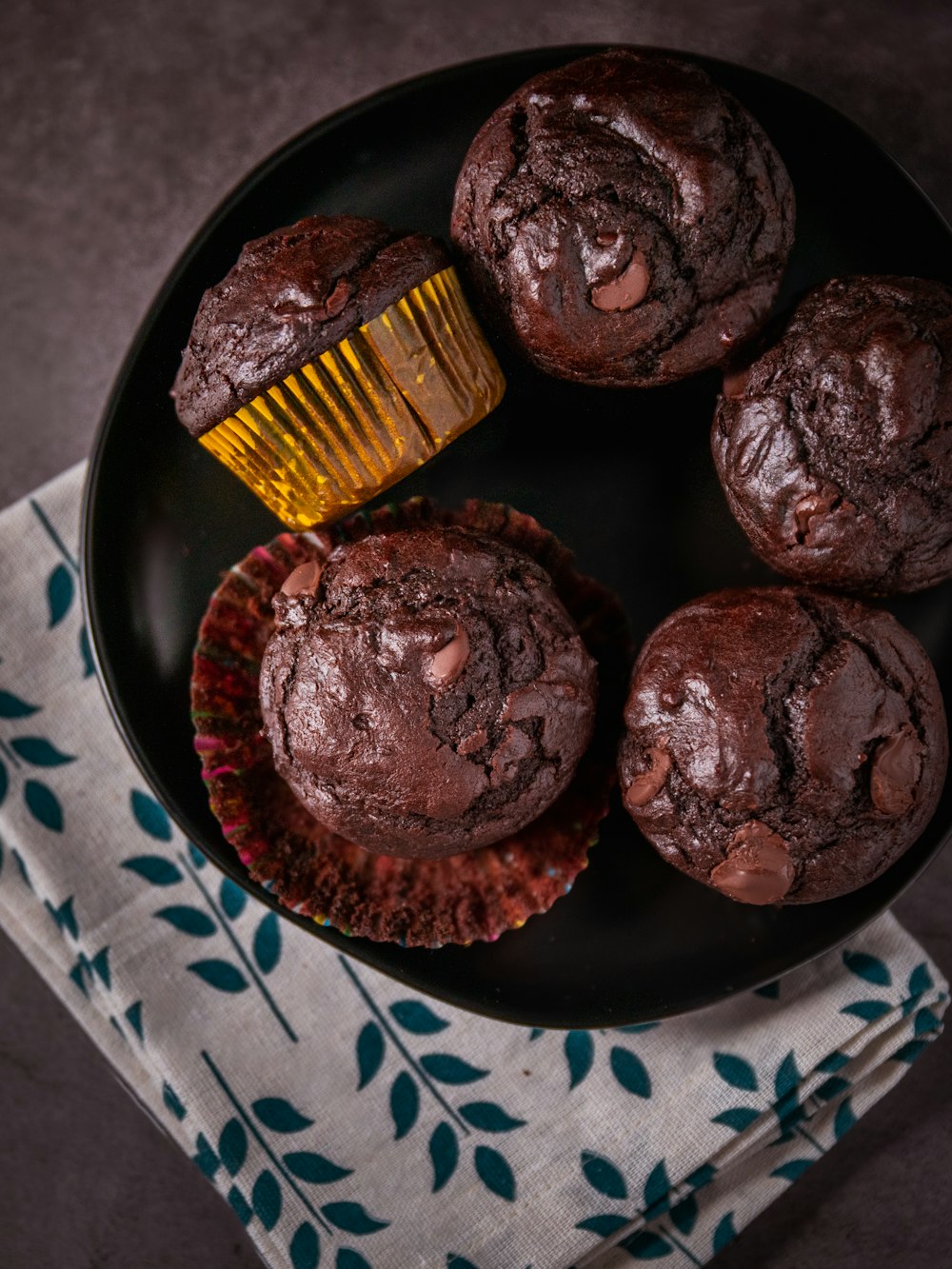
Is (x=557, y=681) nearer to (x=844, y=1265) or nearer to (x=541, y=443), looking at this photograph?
(x=541, y=443)

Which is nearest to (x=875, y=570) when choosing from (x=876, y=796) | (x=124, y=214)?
(x=876, y=796)

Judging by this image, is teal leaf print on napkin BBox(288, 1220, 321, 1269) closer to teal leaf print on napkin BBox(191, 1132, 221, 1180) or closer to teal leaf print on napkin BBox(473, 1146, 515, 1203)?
teal leaf print on napkin BBox(191, 1132, 221, 1180)

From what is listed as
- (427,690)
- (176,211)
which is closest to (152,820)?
(427,690)

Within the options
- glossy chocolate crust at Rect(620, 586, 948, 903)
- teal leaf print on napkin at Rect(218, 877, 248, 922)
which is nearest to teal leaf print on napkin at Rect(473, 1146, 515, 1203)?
teal leaf print on napkin at Rect(218, 877, 248, 922)

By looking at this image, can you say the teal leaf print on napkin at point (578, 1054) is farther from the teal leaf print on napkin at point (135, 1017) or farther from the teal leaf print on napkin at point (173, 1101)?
the teal leaf print on napkin at point (135, 1017)

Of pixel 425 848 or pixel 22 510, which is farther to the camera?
pixel 22 510

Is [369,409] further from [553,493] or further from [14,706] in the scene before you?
[14,706]
